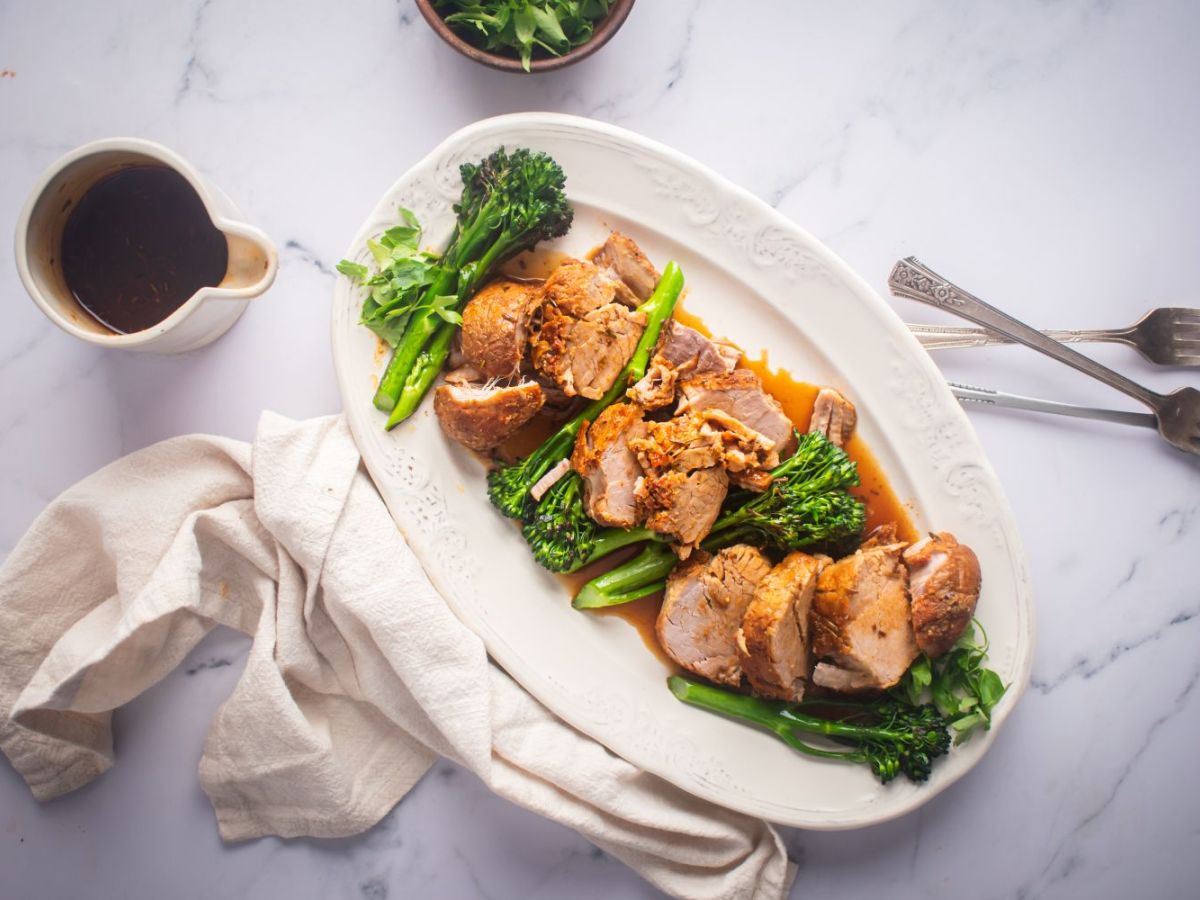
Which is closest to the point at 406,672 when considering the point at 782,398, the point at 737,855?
the point at 737,855

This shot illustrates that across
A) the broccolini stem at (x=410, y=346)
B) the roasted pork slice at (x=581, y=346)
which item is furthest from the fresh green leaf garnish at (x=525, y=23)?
the roasted pork slice at (x=581, y=346)

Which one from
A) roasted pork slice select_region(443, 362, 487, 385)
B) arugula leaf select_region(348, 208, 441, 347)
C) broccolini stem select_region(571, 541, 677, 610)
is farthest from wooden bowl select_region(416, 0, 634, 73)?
broccolini stem select_region(571, 541, 677, 610)

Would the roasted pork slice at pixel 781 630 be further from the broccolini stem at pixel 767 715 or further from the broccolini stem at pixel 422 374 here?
the broccolini stem at pixel 422 374

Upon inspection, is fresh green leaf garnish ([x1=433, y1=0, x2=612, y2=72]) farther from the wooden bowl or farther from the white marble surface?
the white marble surface

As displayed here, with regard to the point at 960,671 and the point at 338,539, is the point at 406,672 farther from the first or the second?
the point at 960,671

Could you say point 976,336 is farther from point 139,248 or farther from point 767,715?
point 139,248

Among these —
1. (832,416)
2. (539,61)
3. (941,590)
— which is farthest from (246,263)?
(941,590)
